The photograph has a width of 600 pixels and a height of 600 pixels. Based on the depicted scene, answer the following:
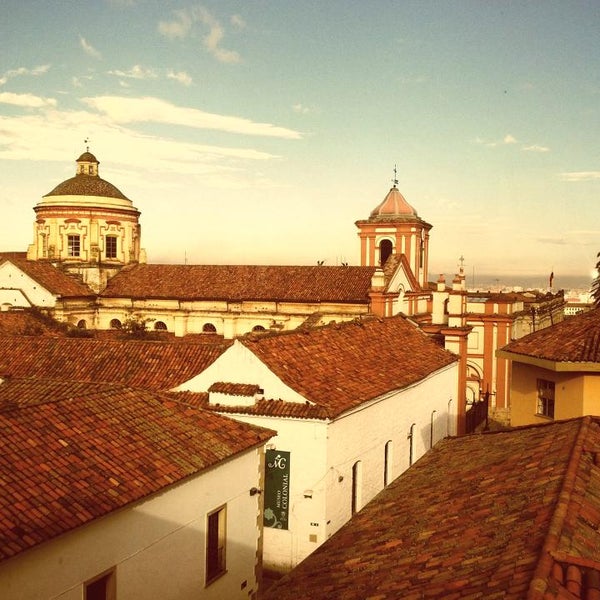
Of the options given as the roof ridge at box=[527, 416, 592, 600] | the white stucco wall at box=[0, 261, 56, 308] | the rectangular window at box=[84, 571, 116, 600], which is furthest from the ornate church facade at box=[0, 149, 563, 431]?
the rectangular window at box=[84, 571, 116, 600]

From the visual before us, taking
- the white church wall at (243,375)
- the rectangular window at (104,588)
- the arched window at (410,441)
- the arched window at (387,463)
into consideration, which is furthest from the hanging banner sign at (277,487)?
the rectangular window at (104,588)

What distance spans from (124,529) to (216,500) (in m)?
2.20

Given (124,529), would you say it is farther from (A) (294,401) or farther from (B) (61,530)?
(A) (294,401)

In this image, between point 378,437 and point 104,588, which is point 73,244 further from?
point 104,588

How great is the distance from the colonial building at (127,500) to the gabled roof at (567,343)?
6.59 meters

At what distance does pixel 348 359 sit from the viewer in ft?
58.8

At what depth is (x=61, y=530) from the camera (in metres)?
7.70

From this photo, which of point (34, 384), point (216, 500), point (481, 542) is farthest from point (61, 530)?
point (34, 384)

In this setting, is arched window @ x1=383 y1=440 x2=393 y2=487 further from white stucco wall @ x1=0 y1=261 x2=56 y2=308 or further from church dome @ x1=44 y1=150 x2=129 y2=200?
church dome @ x1=44 y1=150 x2=129 y2=200

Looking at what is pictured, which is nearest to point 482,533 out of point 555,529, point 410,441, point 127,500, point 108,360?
point 555,529

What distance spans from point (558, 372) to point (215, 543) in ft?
27.1

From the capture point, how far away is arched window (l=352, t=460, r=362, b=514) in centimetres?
1569

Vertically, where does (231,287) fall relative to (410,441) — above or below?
above

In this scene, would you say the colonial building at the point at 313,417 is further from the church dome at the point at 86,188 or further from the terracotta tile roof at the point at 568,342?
the church dome at the point at 86,188
